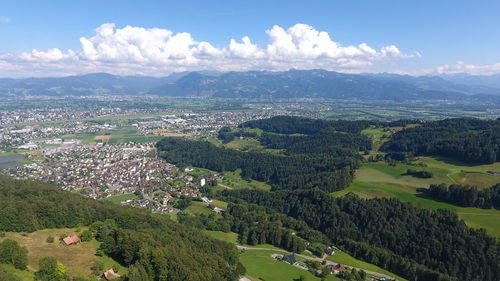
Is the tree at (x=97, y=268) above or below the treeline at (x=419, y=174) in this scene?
above

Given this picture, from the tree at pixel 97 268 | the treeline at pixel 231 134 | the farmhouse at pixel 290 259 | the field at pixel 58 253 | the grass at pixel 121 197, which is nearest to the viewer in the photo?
the tree at pixel 97 268

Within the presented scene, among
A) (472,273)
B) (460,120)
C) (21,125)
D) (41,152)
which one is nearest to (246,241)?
(472,273)

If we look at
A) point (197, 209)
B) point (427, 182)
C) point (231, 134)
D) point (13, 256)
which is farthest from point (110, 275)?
point (231, 134)

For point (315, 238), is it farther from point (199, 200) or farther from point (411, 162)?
point (411, 162)

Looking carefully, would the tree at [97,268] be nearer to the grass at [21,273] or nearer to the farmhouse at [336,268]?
the grass at [21,273]

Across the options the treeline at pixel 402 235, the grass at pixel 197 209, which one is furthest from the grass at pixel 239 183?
the grass at pixel 197 209

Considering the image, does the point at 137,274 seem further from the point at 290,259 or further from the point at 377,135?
the point at 377,135

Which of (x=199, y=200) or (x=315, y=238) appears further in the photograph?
(x=199, y=200)
